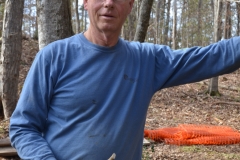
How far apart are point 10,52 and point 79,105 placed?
21.7 ft

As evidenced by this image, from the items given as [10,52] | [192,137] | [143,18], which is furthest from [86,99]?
[10,52]

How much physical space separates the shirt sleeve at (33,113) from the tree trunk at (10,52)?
645cm

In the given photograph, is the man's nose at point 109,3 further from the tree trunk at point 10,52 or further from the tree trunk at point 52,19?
the tree trunk at point 10,52

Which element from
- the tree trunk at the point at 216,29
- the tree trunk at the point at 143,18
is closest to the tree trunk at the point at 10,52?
the tree trunk at the point at 143,18

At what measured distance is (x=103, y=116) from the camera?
153cm

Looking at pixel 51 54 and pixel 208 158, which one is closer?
pixel 51 54

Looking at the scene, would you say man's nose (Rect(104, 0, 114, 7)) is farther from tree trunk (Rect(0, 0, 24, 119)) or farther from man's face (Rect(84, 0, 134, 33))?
tree trunk (Rect(0, 0, 24, 119))

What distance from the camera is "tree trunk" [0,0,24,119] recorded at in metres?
7.53

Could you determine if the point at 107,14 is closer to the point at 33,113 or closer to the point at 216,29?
the point at 33,113

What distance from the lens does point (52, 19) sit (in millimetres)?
3352

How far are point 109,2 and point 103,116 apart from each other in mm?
535

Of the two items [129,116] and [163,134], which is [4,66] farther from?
[129,116]

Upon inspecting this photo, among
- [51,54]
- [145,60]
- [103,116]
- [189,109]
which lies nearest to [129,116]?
[103,116]

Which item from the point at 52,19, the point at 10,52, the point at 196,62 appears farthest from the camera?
the point at 10,52
